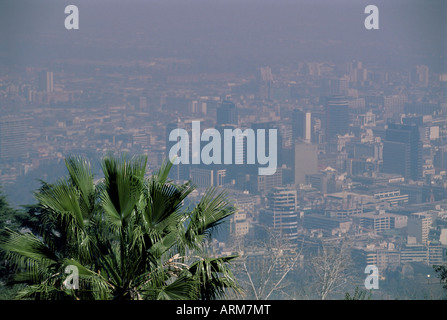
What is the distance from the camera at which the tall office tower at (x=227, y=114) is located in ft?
162

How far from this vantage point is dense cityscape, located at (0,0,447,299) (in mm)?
38594

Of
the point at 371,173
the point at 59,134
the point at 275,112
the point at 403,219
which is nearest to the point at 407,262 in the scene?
the point at 403,219

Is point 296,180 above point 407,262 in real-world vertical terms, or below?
above

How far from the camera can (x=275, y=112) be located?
4959 centimetres

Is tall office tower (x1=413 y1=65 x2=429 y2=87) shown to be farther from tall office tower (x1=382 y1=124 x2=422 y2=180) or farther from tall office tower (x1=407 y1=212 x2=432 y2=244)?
tall office tower (x1=407 y1=212 x2=432 y2=244)

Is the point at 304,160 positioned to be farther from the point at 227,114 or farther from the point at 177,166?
the point at 177,166

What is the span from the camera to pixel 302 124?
161 ft

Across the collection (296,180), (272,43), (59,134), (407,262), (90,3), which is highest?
(90,3)

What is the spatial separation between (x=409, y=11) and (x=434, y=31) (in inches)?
254

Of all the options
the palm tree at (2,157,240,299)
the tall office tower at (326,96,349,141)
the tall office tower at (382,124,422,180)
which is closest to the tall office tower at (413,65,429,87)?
the tall office tower at (326,96,349,141)

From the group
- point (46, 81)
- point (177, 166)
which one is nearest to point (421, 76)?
point (177, 166)

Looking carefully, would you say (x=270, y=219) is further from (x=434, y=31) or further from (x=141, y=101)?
(x=434, y=31)

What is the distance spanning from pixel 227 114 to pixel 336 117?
7.88m

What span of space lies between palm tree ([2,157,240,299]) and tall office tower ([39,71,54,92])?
149 ft
